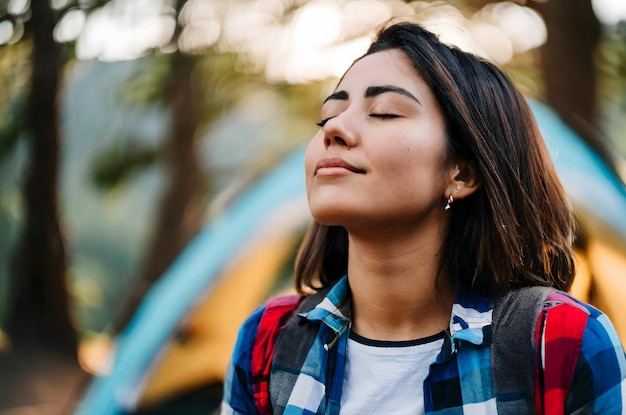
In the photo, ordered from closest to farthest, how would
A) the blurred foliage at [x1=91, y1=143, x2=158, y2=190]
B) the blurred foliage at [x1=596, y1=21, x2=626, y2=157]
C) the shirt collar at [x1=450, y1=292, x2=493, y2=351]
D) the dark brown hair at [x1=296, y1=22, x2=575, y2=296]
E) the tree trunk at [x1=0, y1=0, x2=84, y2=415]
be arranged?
1. the shirt collar at [x1=450, y1=292, x2=493, y2=351]
2. the dark brown hair at [x1=296, y1=22, x2=575, y2=296]
3. the blurred foliage at [x1=596, y1=21, x2=626, y2=157]
4. the tree trunk at [x1=0, y1=0, x2=84, y2=415]
5. the blurred foliage at [x1=91, y1=143, x2=158, y2=190]

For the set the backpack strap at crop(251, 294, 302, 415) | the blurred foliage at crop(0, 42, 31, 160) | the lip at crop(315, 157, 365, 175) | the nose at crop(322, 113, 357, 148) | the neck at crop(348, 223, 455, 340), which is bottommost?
the blurred foliage at crop(0, 42, 31, 160)

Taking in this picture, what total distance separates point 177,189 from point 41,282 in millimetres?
769

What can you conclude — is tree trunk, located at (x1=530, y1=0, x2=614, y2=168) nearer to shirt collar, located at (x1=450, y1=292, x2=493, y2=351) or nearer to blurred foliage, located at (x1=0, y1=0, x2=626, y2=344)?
blurred foliage, located at (x1=0, y1=0, x2=626, y2=344)

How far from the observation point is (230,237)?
2.68m

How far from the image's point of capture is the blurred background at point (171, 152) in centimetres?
251

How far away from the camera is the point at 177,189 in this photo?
2.92 meters

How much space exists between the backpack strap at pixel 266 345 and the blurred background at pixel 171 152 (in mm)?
1006

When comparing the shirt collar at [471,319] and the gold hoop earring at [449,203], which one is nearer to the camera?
the shirt collar at [471,319]

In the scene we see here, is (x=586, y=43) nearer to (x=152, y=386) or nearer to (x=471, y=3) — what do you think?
(x=471, y=3)

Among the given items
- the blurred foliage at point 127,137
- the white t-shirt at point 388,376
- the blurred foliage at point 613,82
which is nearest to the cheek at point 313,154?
the white t-shirt at point 388,376

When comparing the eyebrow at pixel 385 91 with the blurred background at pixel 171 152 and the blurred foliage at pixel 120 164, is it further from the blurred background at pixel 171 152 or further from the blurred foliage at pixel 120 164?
the blurred foliage at pixel 120 164

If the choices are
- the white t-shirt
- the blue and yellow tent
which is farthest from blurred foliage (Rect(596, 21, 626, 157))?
the white t-shirt

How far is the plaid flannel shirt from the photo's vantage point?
1094mm

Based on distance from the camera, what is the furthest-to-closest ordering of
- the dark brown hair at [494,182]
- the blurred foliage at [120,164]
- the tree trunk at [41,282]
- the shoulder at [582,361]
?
the blurred foliage at [120,164] → the tree trunk at [41,282] → the dark brown hair at [494,182] → the shoulder at [582,361]
